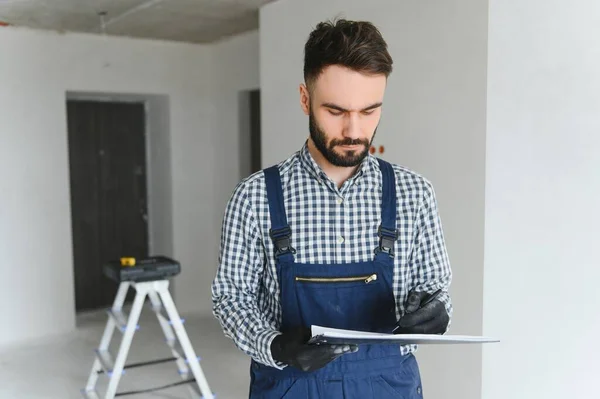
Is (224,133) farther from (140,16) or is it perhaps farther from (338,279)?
(338,279)

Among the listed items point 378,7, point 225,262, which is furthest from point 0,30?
point 225,262

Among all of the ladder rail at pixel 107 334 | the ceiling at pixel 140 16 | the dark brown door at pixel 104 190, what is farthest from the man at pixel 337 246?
the dark brown door at pixel 104 190

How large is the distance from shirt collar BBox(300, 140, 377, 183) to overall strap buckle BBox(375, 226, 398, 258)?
0.13 m

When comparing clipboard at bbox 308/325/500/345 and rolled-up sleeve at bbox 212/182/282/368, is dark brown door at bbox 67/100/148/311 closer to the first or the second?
rolled-up sleeve at bbox 212/182/282/368

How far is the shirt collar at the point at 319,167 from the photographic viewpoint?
1301 millimetres

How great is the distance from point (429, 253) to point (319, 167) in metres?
0.32

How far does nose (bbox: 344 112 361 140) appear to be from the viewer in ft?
3.97

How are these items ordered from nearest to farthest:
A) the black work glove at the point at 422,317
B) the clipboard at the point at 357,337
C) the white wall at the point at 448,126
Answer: the clipboard at the point at 357,337, the black work glove at the point at 422,317, the white wall at the point at 448,126

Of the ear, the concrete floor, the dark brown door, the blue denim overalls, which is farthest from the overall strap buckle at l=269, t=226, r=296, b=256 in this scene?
the dark brown door

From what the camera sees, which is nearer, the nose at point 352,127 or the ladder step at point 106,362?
the nose at point 352,127

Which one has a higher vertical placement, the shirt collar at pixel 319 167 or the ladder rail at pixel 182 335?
the shirt collar at pixel 319 167

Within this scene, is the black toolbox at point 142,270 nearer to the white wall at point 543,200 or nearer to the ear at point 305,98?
the white wall at point 543,200

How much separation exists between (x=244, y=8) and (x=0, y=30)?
1.91m

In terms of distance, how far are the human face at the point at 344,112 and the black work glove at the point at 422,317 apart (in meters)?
0.32
